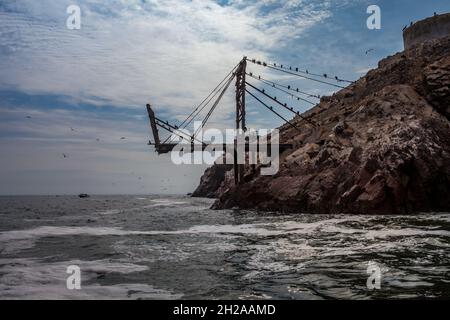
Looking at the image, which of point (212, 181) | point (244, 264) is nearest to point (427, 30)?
point (244, 264)

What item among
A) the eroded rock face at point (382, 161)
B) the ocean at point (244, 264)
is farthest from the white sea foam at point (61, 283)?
the eroded rock face at point (382, 161)

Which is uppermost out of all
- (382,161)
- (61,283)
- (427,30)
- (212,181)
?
(427,30)

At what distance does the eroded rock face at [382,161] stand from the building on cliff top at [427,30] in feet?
20.4

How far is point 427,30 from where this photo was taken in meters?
51.2

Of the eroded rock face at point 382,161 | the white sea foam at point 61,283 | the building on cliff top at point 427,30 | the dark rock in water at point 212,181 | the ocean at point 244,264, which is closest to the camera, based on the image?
the ocean at point 244,264

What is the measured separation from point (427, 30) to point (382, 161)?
32.3 meters

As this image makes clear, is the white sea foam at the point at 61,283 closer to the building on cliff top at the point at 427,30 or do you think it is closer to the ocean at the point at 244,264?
the ocean at the point at 244,264

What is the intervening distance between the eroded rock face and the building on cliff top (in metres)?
6.22

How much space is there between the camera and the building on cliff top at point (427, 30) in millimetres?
48688

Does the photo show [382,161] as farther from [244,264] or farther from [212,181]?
[212,181]
